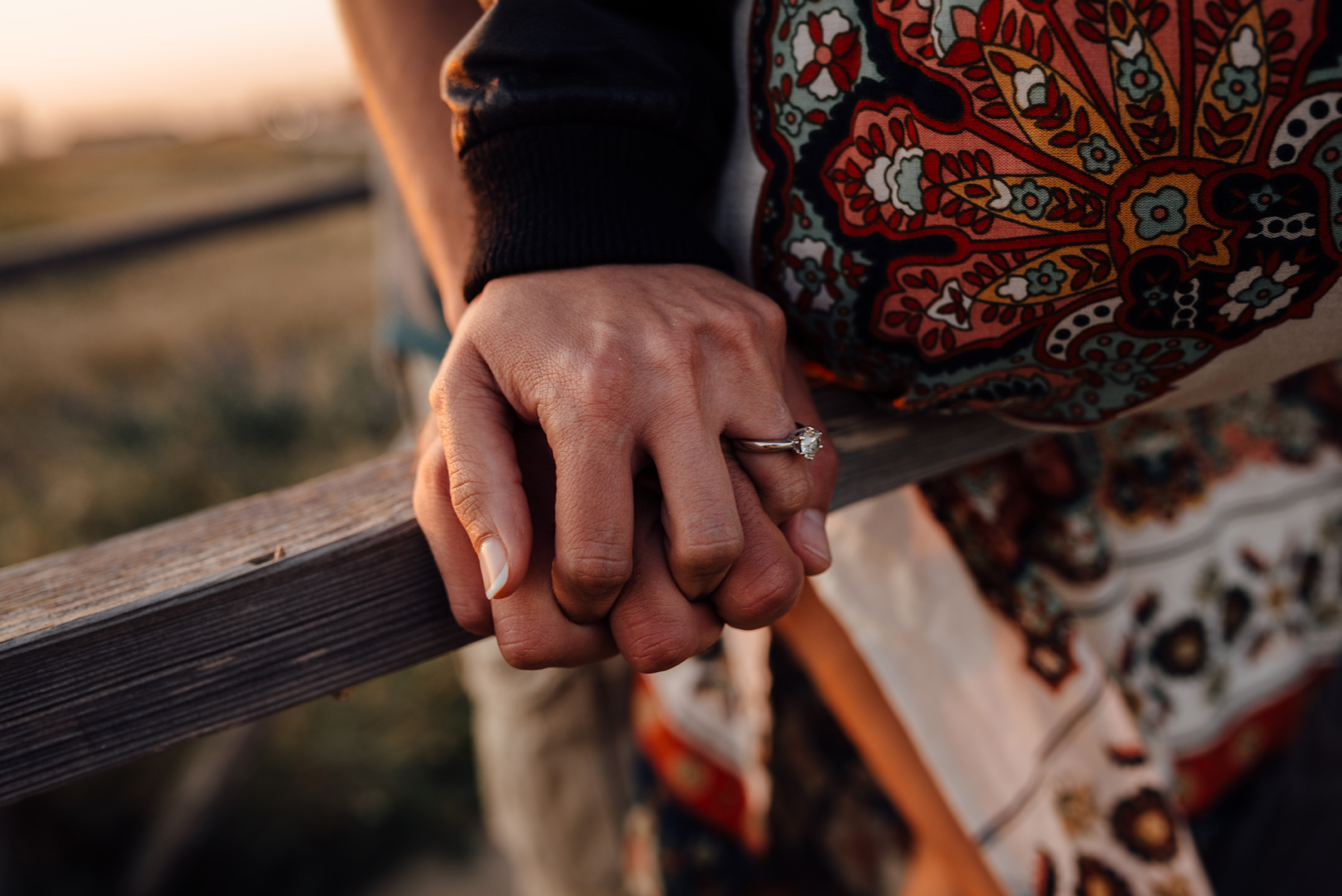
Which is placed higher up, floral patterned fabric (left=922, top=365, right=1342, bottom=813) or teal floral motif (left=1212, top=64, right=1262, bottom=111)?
teal floral motif (left=1212, top=64, right=1262, bottom=111)

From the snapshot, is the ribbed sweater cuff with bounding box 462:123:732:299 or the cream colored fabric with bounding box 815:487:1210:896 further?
the cream colored fabric with bounding box 815:487:1210:896

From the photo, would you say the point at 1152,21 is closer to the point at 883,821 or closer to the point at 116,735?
the point at 116,735

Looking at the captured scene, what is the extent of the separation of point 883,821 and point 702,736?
1.14ft

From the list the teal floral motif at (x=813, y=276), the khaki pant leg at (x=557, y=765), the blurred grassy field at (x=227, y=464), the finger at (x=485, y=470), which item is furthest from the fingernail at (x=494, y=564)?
the blurred grassy field at (x=227, y=464)

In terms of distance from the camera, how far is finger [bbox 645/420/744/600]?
14.2 inches

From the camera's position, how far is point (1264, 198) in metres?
0.36

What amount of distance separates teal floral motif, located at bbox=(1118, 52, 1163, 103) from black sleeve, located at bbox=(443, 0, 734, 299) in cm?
22

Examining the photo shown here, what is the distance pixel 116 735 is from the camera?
1.26ft

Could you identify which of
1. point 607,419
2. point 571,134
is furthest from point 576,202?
point 607,419

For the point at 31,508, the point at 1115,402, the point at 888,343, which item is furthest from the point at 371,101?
the point at 31,508

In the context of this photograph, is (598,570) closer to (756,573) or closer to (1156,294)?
(756,573)

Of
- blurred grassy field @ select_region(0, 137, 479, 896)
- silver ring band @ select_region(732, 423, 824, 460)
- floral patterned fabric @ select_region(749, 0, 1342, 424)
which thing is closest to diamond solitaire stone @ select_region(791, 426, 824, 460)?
silver ring band @ select_region(732, 423, 824, 460)

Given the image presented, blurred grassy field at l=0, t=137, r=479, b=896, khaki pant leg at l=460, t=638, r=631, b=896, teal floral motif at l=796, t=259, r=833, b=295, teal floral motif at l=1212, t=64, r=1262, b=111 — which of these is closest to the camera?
teal floral motif at l=1212, t=64, r=1262, b=111

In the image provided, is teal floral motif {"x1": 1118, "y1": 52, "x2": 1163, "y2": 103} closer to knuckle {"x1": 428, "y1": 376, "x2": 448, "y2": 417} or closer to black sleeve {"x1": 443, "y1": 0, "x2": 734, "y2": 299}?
black sleeve {"x1": 443, "y1": 0, "x2": 734, "y2": 299}
